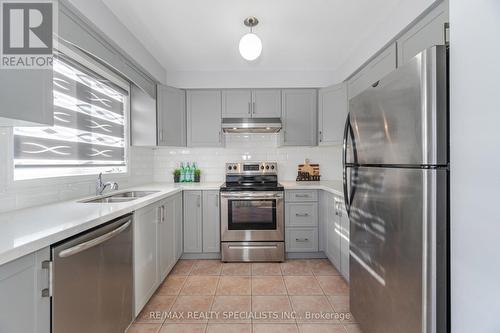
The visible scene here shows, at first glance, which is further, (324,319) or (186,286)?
(186,286)

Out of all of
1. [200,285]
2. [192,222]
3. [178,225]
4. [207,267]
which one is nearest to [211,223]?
[192,222]

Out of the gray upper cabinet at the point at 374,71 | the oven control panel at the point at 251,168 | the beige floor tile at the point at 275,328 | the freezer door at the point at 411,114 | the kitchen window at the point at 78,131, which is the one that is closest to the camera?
the freezer door at the point at 411,114

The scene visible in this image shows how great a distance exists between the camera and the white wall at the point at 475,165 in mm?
819

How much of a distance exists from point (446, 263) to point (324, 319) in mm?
1137

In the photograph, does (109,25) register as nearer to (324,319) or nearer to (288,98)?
(288,98)

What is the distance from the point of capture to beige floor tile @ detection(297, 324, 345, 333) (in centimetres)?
174

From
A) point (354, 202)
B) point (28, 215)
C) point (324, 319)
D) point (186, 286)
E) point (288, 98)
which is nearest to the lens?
point (28, 215)

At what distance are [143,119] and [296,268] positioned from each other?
8.20 feet

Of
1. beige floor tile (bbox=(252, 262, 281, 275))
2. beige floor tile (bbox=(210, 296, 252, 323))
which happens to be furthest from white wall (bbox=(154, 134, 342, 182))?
beige floor tile (bbox=(210, 296, 252, 323))

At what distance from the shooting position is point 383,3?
1894 mm

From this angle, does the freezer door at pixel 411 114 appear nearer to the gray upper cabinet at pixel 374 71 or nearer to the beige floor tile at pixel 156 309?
the gray upper cabinet at pixel 374 71

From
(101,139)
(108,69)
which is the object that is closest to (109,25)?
(108,69)

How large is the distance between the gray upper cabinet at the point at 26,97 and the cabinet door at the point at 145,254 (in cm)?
85

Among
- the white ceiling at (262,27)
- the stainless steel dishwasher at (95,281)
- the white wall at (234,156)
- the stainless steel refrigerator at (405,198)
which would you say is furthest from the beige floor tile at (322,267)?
the white ceiling at (262,27)
